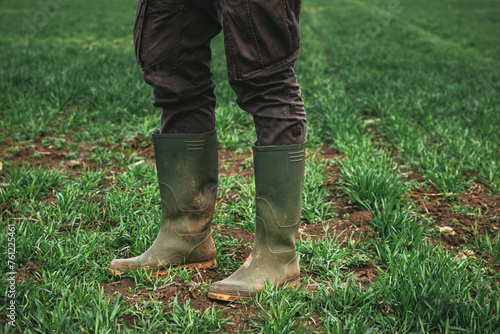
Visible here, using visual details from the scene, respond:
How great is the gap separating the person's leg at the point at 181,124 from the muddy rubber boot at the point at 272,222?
279 millimetres

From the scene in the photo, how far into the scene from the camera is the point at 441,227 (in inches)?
93.5

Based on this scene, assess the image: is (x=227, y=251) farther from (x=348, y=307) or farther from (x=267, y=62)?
(x=267, y=62)

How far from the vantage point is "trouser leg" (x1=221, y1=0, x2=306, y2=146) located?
1.43 metres

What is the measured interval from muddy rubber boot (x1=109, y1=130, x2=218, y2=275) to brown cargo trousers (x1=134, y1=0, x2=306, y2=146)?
0.08 m

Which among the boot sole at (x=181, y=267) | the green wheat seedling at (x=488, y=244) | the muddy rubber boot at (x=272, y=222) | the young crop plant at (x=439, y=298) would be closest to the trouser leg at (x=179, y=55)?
the muddy rubber boot at (x=272, y=222)

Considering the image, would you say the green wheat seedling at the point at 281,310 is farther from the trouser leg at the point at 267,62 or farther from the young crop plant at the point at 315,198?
the young crop plant at the point at 315,198

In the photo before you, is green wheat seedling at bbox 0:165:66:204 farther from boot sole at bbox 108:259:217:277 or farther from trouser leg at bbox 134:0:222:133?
trouser leg at bbox 134:0:222:133

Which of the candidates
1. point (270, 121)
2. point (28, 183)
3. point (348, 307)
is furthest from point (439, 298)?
point (28, 183)

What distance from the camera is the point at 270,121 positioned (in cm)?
158

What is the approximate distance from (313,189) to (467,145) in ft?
5.33

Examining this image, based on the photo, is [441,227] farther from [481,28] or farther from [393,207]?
[481,28]

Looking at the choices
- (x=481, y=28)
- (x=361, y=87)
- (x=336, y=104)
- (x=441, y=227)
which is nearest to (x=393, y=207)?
(x=441, y=227)

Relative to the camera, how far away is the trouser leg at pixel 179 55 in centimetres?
159

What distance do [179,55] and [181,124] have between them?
29 cm
